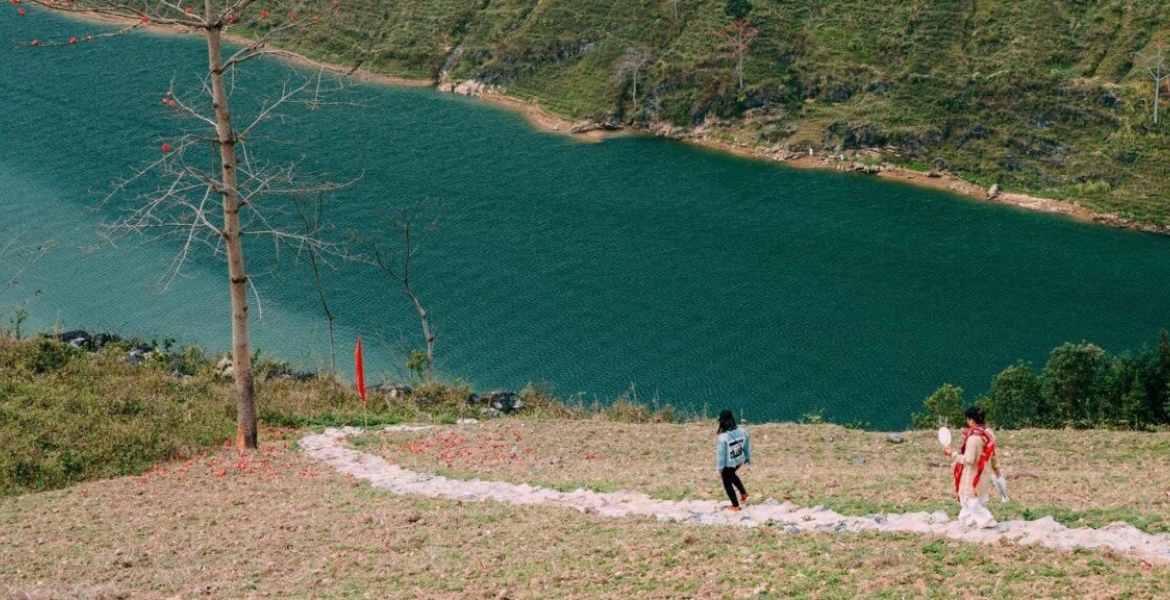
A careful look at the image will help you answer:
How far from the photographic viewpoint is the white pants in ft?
60.4

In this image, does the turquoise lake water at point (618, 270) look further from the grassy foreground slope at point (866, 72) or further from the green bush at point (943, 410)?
the grassy foreground slope at point (866, 72)

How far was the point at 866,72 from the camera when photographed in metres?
91.8

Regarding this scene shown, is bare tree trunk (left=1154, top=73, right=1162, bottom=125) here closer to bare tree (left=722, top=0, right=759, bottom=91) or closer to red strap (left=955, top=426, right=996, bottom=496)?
bare tree (left=722, top=0, right=759, bottom=91)

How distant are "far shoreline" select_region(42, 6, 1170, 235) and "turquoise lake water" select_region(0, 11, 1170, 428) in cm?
142

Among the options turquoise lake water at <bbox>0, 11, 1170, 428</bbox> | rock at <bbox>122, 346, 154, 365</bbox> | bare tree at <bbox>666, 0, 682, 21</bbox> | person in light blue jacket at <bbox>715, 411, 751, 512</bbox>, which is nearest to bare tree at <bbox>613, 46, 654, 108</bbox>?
bare tree at <bbox>666, 0, 682, 21</bbox>

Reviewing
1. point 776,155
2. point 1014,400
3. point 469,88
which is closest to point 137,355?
point 1014,400

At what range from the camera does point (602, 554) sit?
61.4ft

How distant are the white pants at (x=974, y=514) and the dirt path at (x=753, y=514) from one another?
124 mm

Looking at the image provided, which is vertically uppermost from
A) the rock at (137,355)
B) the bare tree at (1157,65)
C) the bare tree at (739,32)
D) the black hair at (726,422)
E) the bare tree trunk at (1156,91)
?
the bare tree at (739,32)

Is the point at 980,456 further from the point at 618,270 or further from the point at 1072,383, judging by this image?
the point at 618,270

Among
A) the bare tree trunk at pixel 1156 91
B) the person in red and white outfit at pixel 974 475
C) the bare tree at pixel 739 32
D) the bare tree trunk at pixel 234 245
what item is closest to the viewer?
the person in red and white outfit at pixel 974 475

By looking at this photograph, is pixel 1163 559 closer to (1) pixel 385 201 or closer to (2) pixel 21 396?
(2) pixel 21 396

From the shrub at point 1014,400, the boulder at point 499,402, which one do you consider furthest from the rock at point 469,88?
the boulder at point 499,402

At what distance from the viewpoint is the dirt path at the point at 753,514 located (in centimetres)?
1758
